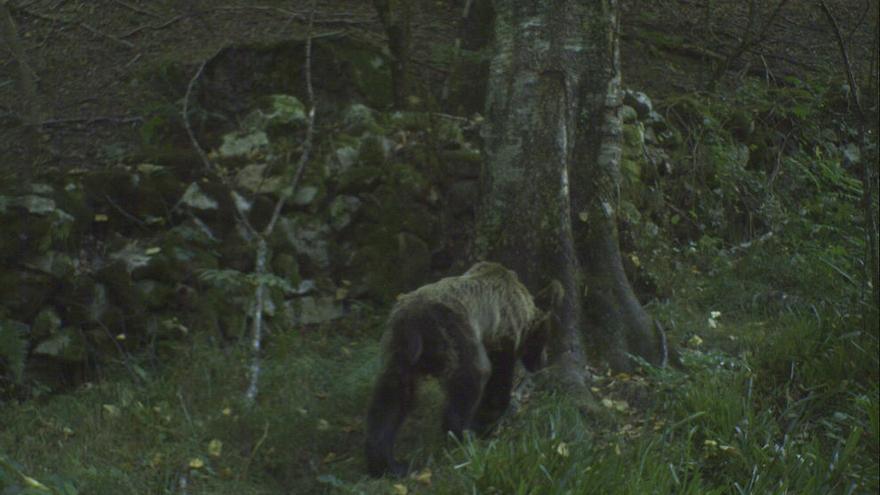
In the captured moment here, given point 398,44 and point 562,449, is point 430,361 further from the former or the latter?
point 398,44

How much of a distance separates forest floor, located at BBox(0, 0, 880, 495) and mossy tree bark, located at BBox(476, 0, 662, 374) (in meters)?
0.56

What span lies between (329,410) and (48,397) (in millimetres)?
1856

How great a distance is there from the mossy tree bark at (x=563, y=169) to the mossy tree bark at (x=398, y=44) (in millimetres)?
1822

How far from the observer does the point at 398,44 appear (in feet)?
30.0

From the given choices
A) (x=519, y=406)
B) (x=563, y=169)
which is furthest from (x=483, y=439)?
(x=563, y=169)

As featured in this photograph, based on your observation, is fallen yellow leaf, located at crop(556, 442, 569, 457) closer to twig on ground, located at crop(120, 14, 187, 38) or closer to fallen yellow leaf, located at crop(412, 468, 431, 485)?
fallen yellow leaf, located at crop(412, 468, 431, 485)

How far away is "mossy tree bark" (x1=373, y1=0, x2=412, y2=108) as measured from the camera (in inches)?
359

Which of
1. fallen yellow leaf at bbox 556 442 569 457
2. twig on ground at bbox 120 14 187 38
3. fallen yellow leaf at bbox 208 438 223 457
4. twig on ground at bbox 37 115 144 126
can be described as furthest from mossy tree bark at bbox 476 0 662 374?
twig on ground at bbox 120 14 187 38

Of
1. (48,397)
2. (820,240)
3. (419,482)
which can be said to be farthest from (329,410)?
(820,240)

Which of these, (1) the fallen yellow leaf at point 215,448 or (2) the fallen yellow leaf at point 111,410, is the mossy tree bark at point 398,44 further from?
(1) the fallen yellow leaf at point 215,448

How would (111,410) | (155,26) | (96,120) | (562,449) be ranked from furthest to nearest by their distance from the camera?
(155,26), (96,120), (111,410), (562,449)

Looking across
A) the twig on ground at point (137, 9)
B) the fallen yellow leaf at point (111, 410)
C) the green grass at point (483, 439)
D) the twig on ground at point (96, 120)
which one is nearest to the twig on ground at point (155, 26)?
the twig on ground at point (137, 9)

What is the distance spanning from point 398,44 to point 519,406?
395 cm

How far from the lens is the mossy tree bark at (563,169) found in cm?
715
